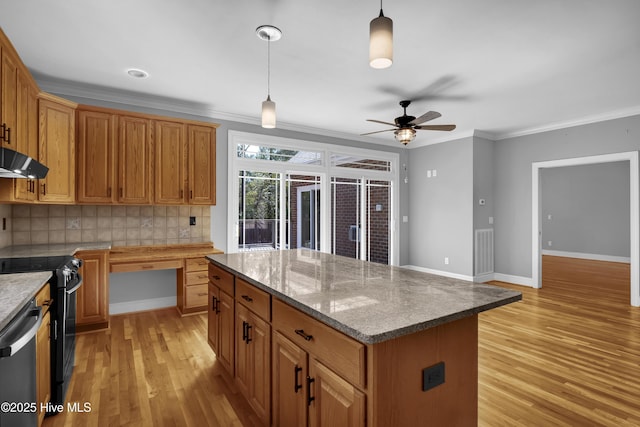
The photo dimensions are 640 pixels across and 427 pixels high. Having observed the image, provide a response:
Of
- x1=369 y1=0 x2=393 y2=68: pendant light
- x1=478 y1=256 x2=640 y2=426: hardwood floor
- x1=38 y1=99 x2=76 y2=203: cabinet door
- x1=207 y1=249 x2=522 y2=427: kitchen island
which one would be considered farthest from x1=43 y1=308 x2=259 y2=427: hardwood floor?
x1=369 y1=0 x2=393 y2=68: pendant light

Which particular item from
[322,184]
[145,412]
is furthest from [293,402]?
[322,184]

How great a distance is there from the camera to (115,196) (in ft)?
12.3

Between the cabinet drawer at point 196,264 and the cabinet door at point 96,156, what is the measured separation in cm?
109

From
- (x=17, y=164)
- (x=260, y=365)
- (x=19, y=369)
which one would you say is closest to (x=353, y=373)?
(x=260, y=365)

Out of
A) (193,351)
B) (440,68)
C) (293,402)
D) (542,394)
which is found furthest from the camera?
(440,68)

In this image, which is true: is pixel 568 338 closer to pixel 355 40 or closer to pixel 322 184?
pixel 355 40

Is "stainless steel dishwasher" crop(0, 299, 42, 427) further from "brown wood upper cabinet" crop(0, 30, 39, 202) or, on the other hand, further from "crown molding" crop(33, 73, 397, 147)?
"crown molding" crop(33, 73, 397, 147)

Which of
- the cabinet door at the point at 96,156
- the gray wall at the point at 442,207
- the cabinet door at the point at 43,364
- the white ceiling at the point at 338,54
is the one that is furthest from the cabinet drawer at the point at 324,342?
the gray wall at the point at 442,207

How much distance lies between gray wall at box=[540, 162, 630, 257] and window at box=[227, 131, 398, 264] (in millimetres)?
4294

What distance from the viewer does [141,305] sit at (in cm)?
420

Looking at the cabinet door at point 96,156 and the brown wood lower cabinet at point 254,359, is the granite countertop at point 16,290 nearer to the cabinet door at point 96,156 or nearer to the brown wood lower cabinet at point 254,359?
the brown wood lower cabinet at point 254,359

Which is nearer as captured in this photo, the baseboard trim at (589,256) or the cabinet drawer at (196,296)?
the cabinet drawer at (196,296)

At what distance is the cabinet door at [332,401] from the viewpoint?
118 centimetres

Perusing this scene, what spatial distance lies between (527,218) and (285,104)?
4462mm
